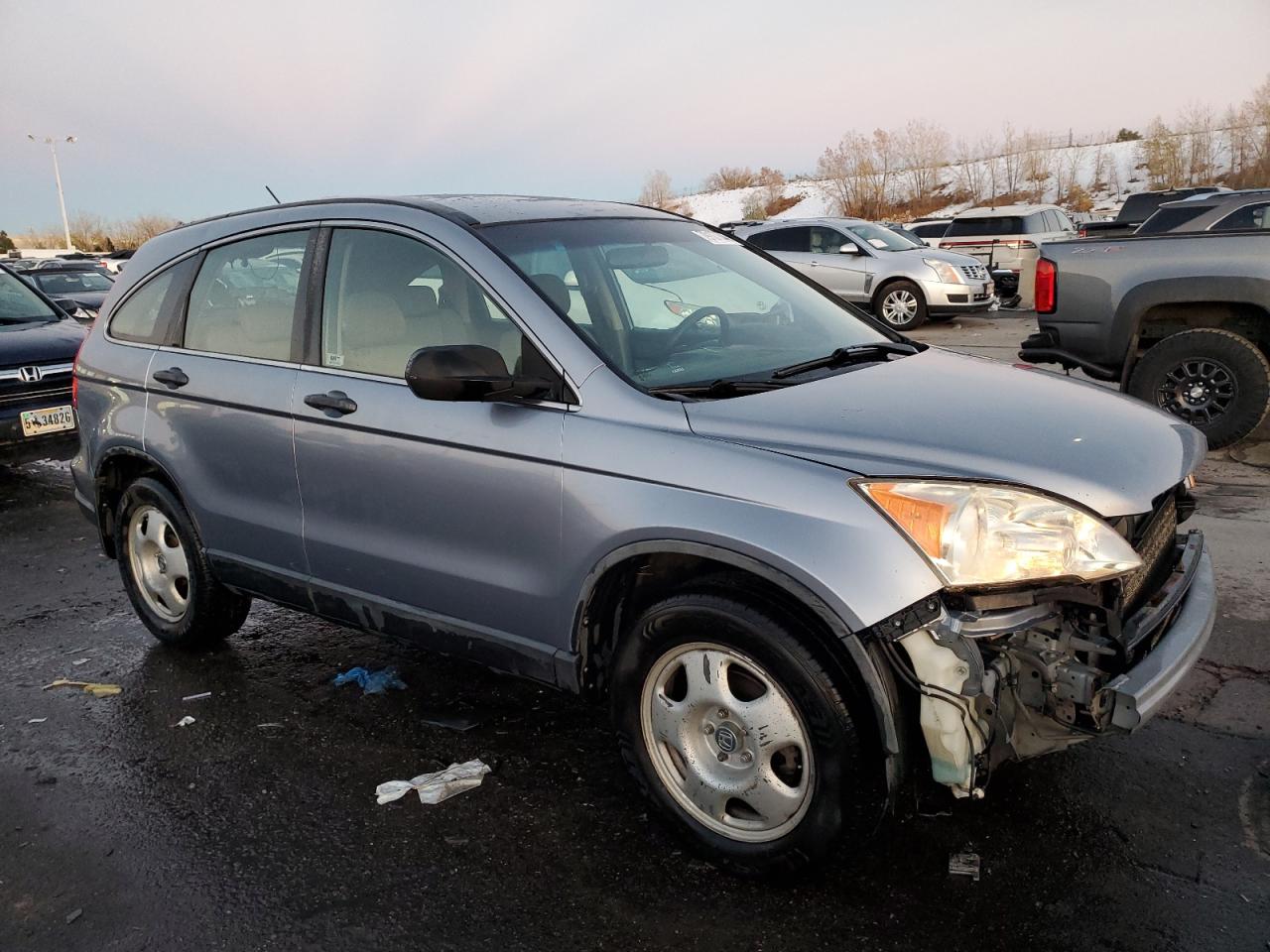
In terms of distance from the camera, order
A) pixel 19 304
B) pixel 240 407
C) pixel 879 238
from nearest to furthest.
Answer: pixel 240 407 → pixel 19 304 → pixel 879 238

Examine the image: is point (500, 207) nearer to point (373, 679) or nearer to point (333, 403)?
point (333, 403)

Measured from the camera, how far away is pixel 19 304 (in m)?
8.78

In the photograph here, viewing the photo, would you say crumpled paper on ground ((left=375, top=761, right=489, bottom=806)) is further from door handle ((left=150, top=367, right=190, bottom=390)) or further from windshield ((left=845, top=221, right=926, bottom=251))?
windshield ((left=845, top=221, right=926, bottom=251))

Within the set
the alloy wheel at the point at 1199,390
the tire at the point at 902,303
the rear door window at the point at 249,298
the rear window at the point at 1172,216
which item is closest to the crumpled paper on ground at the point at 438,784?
the rear door window at the point at 249,298

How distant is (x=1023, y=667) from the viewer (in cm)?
240

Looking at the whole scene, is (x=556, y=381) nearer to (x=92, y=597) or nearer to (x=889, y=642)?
(x=889, y=642)

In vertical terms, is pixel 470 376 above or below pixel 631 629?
above

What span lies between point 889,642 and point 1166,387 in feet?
18.6

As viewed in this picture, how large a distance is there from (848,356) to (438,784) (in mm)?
2020

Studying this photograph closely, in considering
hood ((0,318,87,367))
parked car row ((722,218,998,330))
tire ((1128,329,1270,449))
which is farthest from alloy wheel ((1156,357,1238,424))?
parked car row ((722,218,998,330))

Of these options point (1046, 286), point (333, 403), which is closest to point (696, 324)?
point (333, 403)

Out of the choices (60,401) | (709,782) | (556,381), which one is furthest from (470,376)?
(60,401)

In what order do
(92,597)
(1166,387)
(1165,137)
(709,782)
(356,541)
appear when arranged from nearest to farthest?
(709,782) < (356,541) < (92,597) < (1166,387) < (1165,137)

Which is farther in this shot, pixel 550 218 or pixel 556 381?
pixel 550 218
